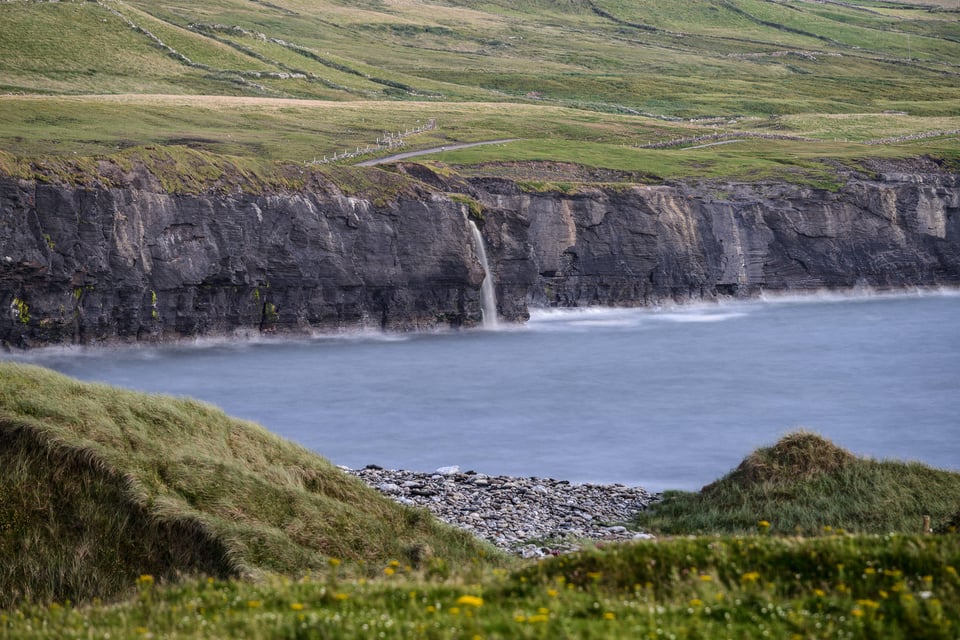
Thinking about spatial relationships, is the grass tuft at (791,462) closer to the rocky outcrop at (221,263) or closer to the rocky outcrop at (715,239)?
the rocky outcrop at (221,263)

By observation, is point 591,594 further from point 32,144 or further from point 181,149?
point 32,144

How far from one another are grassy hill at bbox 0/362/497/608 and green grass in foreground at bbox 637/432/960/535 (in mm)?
7456

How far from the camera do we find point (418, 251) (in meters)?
70.8

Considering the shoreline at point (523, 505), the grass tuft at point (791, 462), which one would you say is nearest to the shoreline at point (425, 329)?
the shoreline at point (523, 505)

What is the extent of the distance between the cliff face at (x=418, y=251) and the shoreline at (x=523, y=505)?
30.7 metres

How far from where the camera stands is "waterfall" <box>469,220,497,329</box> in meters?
73.7

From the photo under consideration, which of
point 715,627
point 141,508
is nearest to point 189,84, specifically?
point 141,508

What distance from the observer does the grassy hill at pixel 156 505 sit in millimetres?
18641

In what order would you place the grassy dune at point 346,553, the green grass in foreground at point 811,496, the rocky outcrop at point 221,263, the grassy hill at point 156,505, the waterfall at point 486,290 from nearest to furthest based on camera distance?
the grassy dune at point 346,553 < the grassy hill at point 156,505 < the green grass in foreground at point 811,496 < the rocky outcrop at point 221,263 < the waterfall at point 486,290

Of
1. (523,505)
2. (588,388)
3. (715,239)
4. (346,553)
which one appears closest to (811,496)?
(523,505)

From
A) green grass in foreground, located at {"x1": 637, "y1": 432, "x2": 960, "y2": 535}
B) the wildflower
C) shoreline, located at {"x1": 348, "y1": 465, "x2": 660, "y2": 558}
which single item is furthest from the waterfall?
the wildflower

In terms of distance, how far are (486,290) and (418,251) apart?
20.5ft

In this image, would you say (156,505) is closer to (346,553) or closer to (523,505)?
(346,553)

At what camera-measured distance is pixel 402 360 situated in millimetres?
62750
